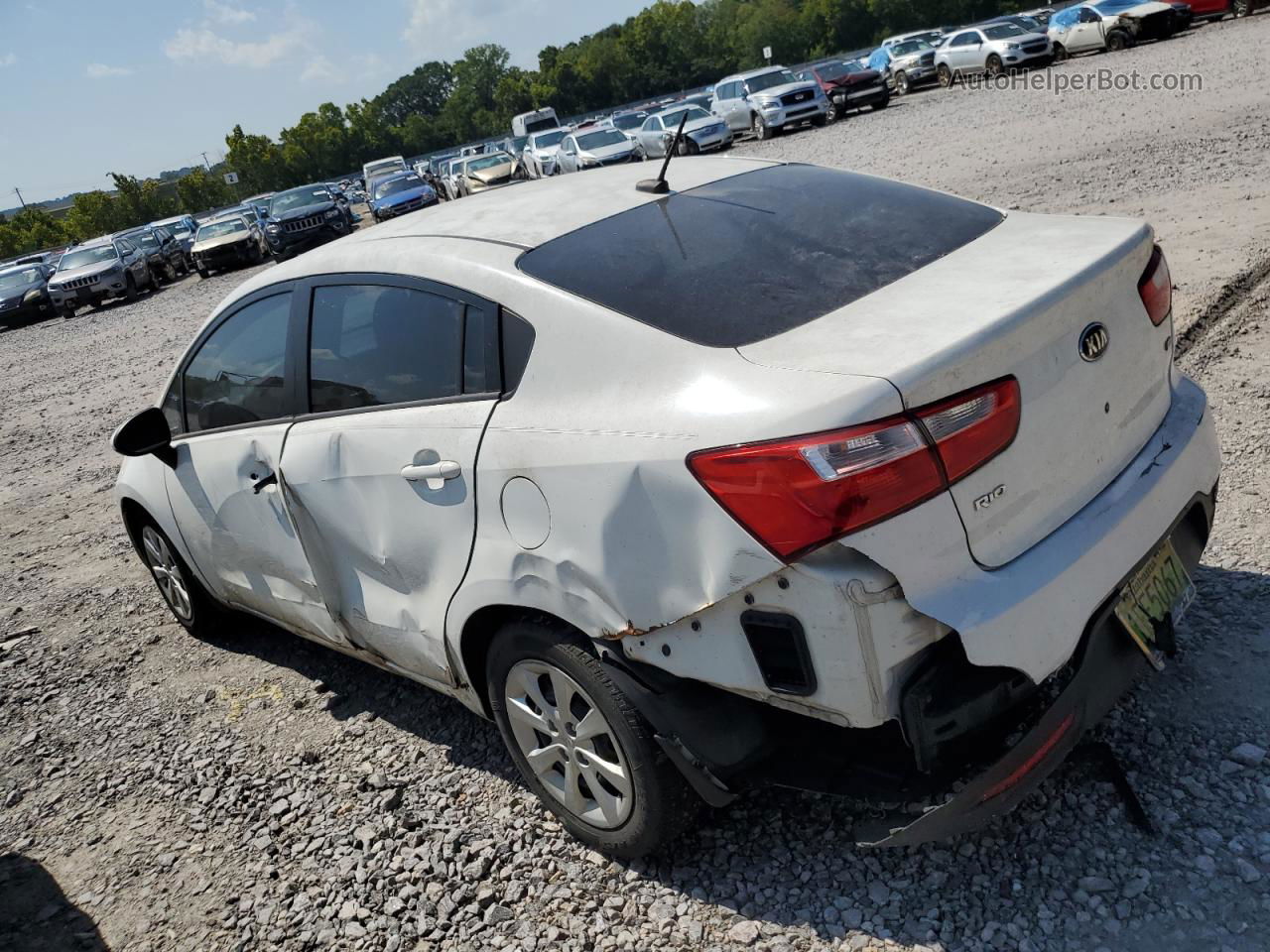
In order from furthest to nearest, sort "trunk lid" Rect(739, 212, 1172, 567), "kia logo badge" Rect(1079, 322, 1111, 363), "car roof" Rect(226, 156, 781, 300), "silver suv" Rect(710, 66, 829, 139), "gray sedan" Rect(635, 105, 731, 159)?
"silver suv" Rect(710, 66, 829, 139) < "gray sedan" Rect(635, 105, 731, 159) < "car roof" Rect(226, 156, 781, 300) < "kia logo badge" Rect(1079, 322, 1111, 363) < "trunk lid" Rect(739, 212, 1172, 567)

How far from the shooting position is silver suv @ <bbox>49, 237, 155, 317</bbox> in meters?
25.1

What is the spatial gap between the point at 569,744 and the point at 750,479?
1.08 metres

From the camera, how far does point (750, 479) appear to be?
7.00 feet

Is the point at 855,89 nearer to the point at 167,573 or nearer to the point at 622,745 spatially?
the point at 167,573

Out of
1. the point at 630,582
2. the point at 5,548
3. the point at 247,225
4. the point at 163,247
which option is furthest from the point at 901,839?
the point at 163,247

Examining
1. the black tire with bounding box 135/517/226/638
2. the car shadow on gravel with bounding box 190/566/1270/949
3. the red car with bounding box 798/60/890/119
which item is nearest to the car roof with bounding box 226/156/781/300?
the black tire with bounding box 135/517/226/638

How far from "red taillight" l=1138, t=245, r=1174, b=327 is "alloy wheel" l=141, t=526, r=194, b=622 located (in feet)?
13.4

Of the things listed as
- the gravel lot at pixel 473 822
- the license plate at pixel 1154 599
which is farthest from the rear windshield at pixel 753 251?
the gravel lot at pixel 473 822

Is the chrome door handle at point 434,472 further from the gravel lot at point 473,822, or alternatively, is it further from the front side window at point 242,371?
the gravel lot at point 473,822

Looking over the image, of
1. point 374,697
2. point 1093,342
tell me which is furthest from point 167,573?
point 1093,342

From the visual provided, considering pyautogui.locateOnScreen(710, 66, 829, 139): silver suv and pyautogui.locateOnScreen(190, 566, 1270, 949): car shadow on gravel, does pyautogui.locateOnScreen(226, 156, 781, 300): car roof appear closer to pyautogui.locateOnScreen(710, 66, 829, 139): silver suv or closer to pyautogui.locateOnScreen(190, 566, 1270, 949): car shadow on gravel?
pyautogui.locateOnScreen(190, 566, 1270, 949): car shadow on gravel

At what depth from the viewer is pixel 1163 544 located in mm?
2598

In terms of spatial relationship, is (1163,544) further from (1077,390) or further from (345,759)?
(345,759)

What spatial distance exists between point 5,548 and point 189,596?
3.42 metres
